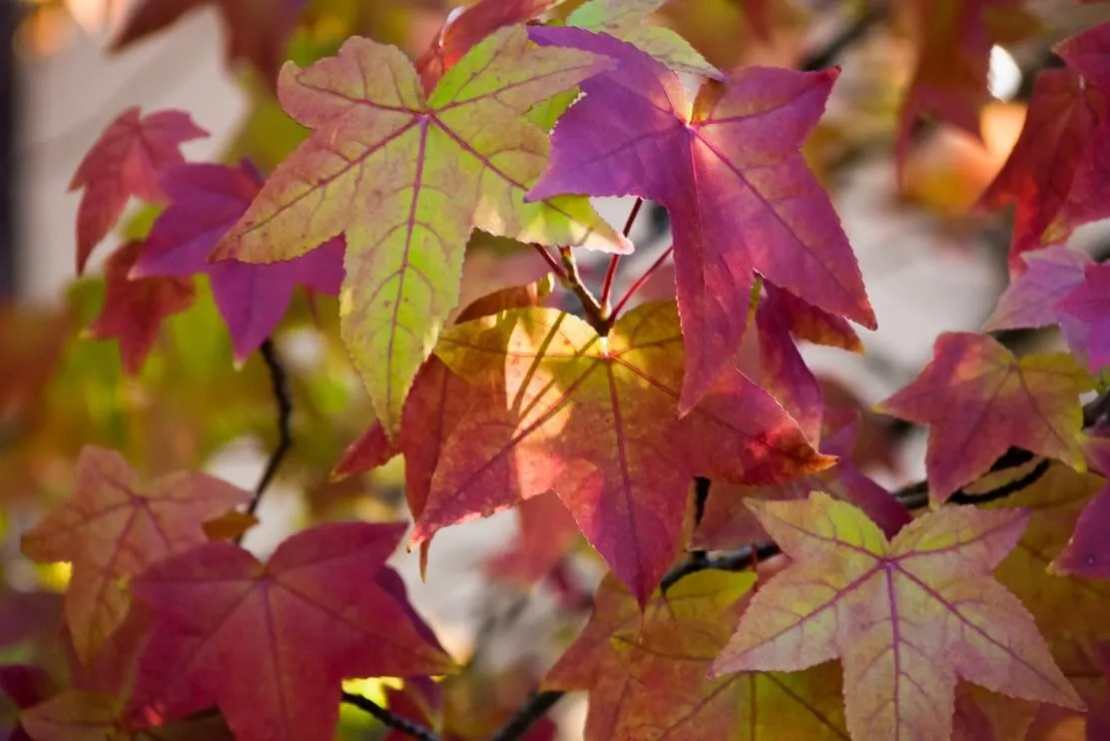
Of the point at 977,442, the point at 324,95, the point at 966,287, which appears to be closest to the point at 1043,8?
the point at 966,287

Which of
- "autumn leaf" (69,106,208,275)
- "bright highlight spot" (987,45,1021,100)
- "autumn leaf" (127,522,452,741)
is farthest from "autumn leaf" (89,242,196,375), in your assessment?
"bright highlight spot" (987,45,1021,100)

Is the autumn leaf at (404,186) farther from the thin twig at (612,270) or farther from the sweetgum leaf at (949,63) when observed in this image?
the sweetgum leaf at (949,63)

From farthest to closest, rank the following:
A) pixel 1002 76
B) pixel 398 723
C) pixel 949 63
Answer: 1. pixel 1002 76
2. pixel 949 63
3. pixel 398 723

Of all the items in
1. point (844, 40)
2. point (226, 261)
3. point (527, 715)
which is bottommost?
point (527, 715)

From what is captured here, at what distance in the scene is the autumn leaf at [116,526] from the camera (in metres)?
0.41

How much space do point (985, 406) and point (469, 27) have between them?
0.23 metres

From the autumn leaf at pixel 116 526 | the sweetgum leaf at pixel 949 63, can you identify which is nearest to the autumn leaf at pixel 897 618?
the autumn leaf at pixel 116 526

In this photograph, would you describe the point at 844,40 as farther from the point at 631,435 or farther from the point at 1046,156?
the point at 631,435

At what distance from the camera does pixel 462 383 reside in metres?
0.34

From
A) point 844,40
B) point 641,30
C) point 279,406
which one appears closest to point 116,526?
point 279,406

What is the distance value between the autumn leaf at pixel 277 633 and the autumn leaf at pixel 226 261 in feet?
0.30

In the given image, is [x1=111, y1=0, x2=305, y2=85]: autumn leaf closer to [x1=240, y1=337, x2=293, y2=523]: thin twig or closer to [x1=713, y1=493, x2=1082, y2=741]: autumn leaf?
[x1=240, y1=337, x2=293, y2=523]: thin twig

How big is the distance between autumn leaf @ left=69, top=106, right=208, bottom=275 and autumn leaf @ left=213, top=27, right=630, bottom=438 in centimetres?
15

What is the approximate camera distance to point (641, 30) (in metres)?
0.33
